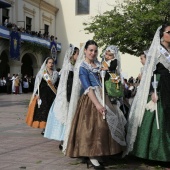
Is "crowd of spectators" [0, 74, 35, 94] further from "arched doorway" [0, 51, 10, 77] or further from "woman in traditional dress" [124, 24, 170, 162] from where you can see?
"woman in traditional dress" [124, 24, 170, 162]

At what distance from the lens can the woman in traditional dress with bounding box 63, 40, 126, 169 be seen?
3.93 m

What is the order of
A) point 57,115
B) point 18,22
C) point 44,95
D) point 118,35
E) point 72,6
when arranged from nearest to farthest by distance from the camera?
1. point 57,115
2. point 44,95
3. point 118,35
4. point 18,22
5. point 72,6

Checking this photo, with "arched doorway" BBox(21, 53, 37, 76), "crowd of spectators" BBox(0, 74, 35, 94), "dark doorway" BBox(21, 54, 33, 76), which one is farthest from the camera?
"dark doorway" BBox(21, 54, 33, 76)

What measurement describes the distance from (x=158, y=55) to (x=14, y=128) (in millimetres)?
4270

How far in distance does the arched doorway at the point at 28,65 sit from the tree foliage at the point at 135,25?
41.6ft

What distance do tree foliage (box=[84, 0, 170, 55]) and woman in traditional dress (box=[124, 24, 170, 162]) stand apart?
33.5 ft

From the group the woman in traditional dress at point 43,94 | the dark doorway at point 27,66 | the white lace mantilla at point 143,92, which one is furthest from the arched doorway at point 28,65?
the white lace mantilla at point 143,92

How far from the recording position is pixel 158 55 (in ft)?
13.4

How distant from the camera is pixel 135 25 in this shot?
48.3 ft

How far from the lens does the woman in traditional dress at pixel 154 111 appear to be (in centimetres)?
395

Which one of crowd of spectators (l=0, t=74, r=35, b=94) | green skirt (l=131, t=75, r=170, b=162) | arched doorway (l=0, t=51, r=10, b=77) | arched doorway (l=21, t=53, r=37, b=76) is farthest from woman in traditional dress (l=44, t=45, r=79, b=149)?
arched doorway (l=21, t=53, r=37, b=76)

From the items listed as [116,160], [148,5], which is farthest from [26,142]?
[148,5]

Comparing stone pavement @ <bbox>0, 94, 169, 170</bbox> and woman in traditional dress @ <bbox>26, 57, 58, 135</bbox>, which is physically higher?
woman in traditional dress @ <bbox>26, 57, 58, 135</bbox>

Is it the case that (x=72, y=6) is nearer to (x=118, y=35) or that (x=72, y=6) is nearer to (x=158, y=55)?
(x=118, y=35)
